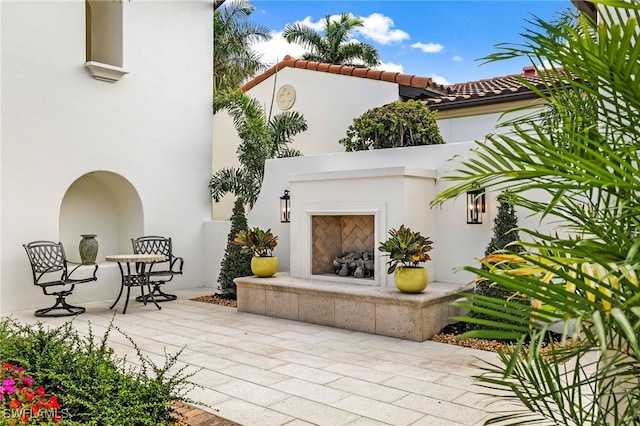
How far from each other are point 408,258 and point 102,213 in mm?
6836

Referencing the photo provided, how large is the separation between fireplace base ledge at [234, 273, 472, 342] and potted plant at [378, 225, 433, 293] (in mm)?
135

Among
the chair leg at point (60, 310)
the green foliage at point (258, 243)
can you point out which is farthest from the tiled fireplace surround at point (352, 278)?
the chair leg at point (60, 310)

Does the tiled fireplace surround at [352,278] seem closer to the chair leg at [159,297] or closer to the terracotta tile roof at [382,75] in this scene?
the chair leg at [159,297]

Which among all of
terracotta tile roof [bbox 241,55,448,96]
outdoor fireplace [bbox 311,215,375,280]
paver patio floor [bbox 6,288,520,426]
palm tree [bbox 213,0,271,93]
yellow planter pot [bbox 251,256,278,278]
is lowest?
paver patio floor [bbox 6,288,520,426]

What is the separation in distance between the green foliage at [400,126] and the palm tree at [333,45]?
32.3ft

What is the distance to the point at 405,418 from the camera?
12.6 feet

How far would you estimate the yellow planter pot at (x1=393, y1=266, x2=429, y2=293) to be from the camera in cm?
638

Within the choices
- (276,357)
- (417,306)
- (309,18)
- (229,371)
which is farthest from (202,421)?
(309,18)

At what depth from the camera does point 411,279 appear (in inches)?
251

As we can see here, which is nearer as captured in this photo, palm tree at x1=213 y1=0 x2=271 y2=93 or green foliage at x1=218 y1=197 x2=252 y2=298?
green foliage at x1=218 y1=197 x2=252 y2=298

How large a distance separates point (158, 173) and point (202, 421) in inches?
278

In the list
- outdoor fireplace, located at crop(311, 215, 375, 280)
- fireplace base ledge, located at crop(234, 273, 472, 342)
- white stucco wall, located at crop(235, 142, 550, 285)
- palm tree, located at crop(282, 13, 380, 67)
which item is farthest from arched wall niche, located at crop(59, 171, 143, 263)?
palm tree, located at crop(282, 13, 380, 67)

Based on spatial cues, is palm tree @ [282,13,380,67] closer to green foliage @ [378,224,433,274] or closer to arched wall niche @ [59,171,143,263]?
arched wall niche @ [59,171,143,263]

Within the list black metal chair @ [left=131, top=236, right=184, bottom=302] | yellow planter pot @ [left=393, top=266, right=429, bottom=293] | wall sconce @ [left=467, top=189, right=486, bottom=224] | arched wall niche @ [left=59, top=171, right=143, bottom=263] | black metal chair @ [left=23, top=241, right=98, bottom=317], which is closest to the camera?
yellow planter pot @ [left=393, top=266, right=429, bottom=293]
